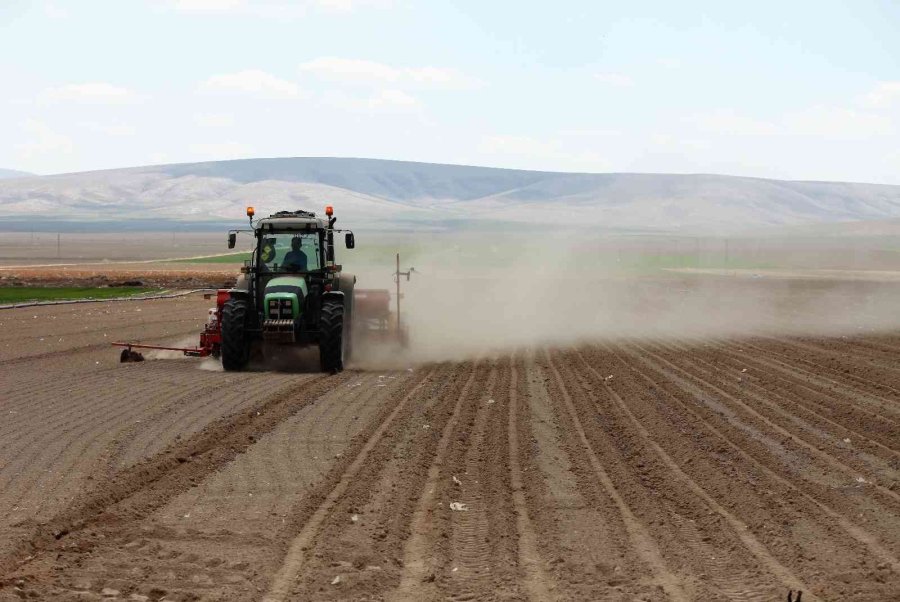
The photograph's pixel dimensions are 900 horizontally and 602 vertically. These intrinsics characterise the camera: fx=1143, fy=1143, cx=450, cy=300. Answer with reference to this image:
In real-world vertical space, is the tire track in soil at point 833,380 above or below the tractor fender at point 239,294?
below

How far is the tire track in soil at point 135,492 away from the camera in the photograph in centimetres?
817

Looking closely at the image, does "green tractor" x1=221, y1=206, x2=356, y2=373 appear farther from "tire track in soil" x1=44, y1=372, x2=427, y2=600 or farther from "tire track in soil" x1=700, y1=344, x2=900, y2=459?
"tire track in soil" x1=700, y1=344, x2=900, y2=459

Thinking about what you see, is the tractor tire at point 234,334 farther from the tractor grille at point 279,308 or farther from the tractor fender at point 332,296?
the tractor fender at point 332,296

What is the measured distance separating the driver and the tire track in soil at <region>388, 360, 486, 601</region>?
9238 mm

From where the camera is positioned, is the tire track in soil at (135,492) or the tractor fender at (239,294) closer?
the tire track in soil at (135,492)

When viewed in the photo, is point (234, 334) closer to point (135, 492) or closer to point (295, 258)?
point (295, 258)

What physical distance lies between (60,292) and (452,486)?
124 ft

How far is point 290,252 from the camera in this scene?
67.5ft

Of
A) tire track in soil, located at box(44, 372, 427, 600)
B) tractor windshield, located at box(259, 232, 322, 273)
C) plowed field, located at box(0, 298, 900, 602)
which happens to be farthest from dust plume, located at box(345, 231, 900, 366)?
tire track in soil, located at box(44, 372, 427, 600)

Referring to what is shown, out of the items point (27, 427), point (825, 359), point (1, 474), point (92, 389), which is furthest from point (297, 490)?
point (825, 359)

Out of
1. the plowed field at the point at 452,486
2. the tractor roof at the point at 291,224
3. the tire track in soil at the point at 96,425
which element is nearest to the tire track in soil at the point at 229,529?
the plowed field at the point at 452,486

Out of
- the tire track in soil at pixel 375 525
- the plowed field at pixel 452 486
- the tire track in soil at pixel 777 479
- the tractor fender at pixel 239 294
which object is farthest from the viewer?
the tractor fender at pixel 239 294

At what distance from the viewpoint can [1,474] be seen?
10773 mm

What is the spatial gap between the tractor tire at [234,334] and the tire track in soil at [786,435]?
7.36 meters
